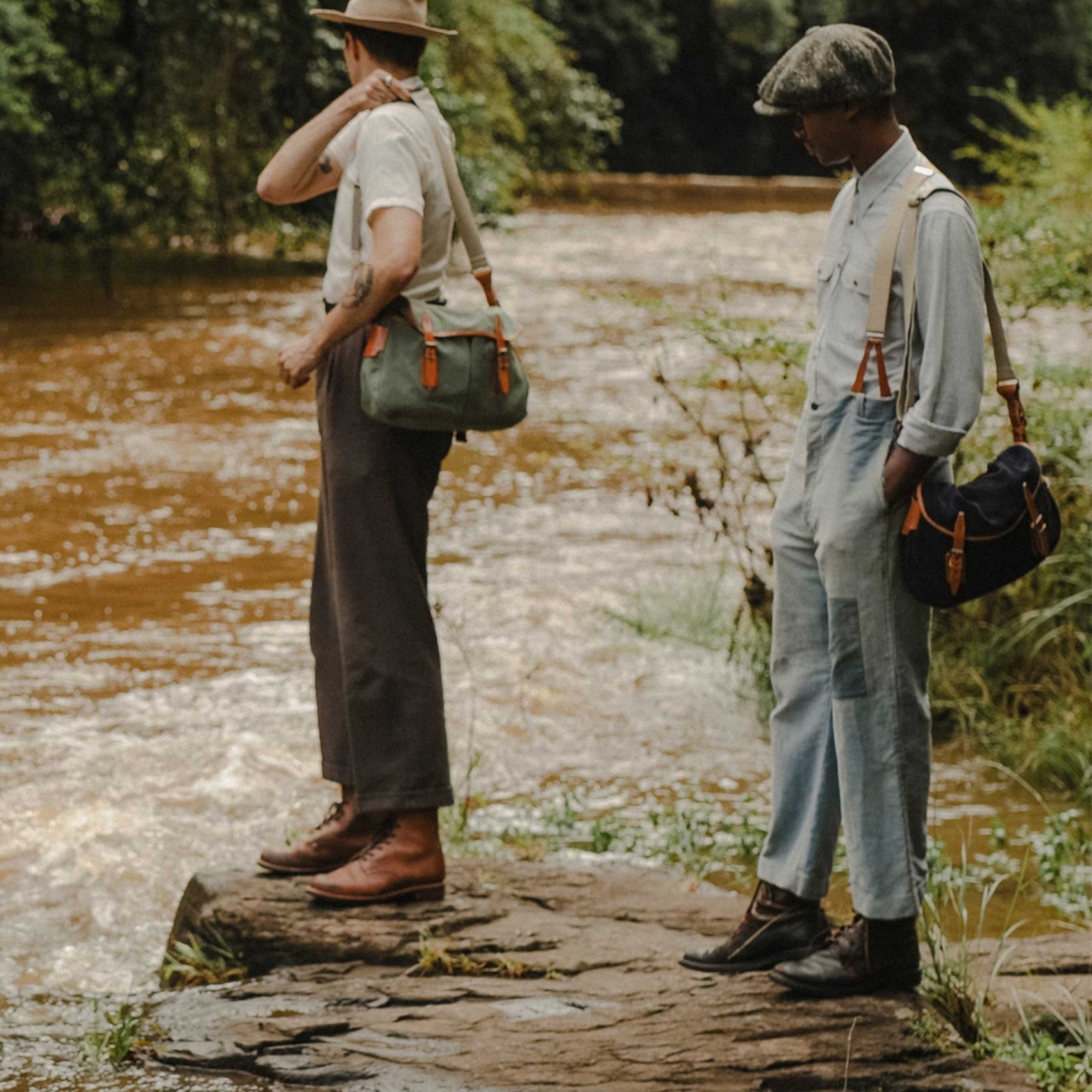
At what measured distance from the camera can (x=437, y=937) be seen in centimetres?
417

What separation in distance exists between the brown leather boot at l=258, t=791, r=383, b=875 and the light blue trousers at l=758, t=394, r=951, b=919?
1230 mm

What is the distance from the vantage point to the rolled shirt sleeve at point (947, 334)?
10.8 feet

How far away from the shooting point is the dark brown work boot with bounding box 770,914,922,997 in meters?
3.64

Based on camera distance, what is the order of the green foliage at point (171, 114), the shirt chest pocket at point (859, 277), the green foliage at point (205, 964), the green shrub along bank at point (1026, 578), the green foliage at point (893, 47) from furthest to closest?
the green foliage at point (893, 47), the green foliage at point (171, 114), the green shrub along bank at point (1026, 578), the green foliage at point (205, 964), the shirt chest pocket at point (859, 277)

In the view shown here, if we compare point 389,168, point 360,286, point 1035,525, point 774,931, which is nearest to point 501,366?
point 360,286

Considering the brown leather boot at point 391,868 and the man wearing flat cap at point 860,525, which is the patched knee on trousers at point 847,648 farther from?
the brown leather boot at point 391,868

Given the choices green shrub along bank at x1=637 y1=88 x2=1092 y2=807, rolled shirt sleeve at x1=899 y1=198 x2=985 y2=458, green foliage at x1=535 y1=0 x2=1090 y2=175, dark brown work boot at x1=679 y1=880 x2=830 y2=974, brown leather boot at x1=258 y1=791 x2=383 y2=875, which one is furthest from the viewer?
green foliage at x1=535 y1=0 x2=1090 y2=175

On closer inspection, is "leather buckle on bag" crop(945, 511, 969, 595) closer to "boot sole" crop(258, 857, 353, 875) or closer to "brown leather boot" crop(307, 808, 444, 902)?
"brown leather boot" crop(307, 808, 444, 902)

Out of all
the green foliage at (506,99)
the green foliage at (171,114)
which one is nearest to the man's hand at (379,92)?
the green foliage at (171,114)

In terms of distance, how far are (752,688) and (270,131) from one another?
43.3 feet

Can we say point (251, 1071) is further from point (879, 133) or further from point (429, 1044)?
point (879, 133)

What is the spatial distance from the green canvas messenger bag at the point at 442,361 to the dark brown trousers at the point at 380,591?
11cm

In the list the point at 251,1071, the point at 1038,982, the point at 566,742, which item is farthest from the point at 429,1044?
the point at 566,742

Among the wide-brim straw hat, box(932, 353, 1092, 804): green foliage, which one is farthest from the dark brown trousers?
box(932, 353, 1092, 804): green foliage
